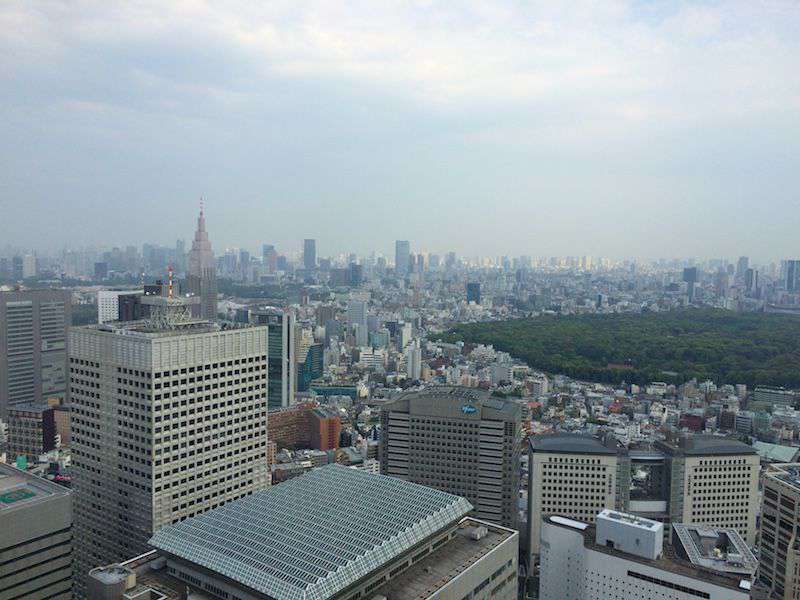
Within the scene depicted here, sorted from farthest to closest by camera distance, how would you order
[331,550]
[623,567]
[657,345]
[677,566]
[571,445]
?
[657,345]
[571,445]
[623,567]
[677,566]
[331,550]

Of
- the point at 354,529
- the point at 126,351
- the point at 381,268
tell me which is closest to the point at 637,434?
the point at 354,529

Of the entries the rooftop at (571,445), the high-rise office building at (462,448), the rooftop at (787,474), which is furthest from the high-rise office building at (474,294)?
the rooftop at (787,474)

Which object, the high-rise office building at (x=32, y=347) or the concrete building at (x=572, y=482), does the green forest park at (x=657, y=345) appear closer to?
the concrete building at (x=572, y=482)

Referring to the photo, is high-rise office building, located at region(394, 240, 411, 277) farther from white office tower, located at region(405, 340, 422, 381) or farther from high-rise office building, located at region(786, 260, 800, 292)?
white office tower, located at region(405, 340, 422, 381)

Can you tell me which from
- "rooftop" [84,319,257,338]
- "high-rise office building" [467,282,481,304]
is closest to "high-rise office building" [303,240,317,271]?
"high-rise office building" [467,282,481,304]

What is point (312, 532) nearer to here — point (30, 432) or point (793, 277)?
point (30, 432)

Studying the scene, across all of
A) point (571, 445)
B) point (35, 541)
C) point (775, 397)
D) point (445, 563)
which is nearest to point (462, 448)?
point (571, 445)
